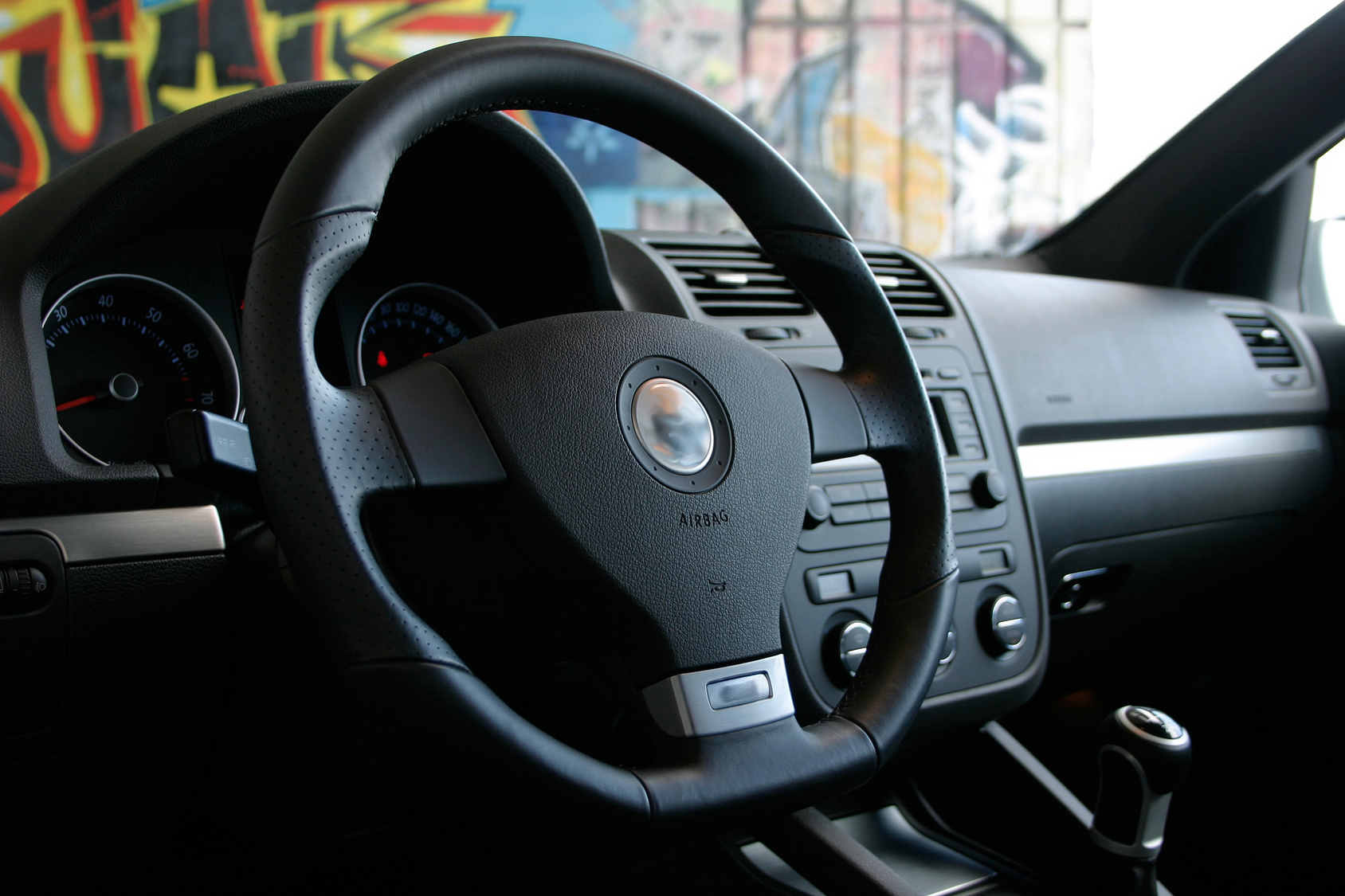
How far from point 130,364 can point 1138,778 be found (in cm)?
106

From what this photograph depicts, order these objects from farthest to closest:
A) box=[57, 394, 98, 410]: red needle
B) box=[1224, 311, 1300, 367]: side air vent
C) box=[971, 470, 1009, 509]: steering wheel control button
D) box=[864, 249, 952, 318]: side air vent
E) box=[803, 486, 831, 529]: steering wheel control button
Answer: box=[1224, 311, 1300, 367]: side air vent → box=[864, 249, 952, 318]: side air vent → box=[971, 470, 1009, 509]: steering wheel control button → box=[803, 486, 831, 529]: steering wheel control button → box=[57, 394, 98, 410]: red needle

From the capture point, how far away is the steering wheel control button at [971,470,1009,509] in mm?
1208

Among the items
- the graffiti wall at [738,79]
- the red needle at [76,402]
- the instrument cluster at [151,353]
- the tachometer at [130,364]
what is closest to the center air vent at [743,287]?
the graffiti wall at [738,79]

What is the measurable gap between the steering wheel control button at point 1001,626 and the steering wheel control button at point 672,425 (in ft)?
1.78

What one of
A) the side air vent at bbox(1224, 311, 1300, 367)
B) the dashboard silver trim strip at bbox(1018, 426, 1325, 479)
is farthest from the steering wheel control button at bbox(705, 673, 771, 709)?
the side air vent at bbox(1224, 311, 1300, 367)

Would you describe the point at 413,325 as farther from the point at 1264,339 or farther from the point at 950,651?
the point at 1264,339

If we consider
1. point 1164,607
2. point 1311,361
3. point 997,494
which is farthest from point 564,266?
point 1311,361

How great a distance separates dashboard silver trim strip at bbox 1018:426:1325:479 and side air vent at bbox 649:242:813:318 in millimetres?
364

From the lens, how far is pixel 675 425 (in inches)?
28.5

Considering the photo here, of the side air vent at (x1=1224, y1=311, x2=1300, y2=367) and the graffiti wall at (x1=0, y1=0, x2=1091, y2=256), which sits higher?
the graffiti wall at (x1=0, y1=0, x2=1091, y2=256)

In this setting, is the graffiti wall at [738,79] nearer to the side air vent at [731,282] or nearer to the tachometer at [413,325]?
the side air vent at [731,282]

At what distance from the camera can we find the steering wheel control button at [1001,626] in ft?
3.70

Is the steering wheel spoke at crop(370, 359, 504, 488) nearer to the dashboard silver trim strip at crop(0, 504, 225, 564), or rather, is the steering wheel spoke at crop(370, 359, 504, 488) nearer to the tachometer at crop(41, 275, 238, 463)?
the dashboard silver trim strip at crop(0, 504, 225, 564)

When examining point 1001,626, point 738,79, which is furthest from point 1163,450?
point 738,79
